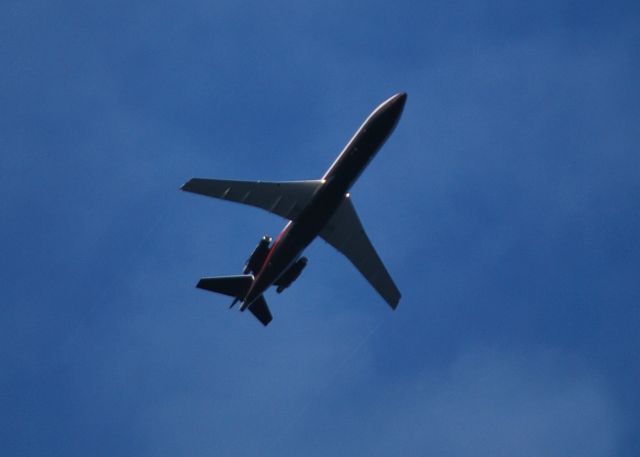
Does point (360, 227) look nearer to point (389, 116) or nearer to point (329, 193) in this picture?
point (329, 193)

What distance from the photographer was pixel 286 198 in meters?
54.9

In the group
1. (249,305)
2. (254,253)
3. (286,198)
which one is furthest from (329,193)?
(249,305)

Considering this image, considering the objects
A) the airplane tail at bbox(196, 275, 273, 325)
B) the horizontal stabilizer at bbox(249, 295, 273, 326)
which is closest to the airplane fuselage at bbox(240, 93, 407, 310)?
the airplane tail at bbox(196, 275, 273, 325)

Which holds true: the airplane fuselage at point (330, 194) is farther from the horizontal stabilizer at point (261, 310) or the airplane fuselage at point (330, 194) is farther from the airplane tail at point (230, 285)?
the horizontal stabilizer at point (261, 310)

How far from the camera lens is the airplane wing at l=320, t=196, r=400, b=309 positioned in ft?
194

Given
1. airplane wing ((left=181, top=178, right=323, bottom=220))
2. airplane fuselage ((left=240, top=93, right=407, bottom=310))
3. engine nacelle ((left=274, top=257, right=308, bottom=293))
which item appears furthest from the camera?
engine nacelle ((left=274, top=257, right=308, bottom=293))

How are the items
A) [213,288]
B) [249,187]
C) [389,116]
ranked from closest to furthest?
1. [389,116]
2. [249,187]
3. [213,288]

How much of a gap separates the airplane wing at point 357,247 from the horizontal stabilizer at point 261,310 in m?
6.77

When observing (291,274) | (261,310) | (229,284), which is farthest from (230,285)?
(291,274)

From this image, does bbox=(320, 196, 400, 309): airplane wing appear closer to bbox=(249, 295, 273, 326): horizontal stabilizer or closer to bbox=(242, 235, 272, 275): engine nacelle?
bbox=(242, 235, 272, 275): engine nacelle

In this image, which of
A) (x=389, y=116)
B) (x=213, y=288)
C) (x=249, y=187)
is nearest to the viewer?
(x=389, y=116)

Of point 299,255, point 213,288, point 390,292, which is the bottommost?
point 213,288

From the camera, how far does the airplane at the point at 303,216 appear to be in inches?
2062

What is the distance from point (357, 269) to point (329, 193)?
32.2ft
